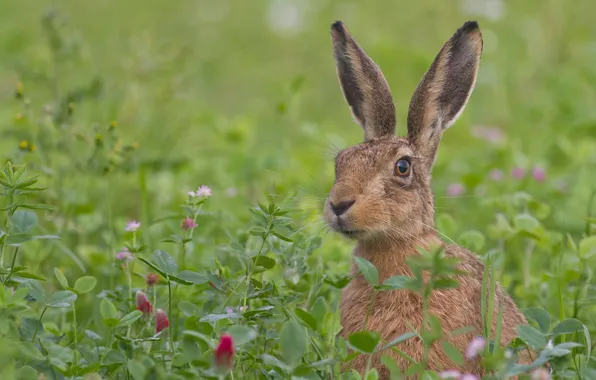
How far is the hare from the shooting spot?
438 cm

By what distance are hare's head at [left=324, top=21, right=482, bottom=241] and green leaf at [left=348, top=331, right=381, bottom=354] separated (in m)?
1.04

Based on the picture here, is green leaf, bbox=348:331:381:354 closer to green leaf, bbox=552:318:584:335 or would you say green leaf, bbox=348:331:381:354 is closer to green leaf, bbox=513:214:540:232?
green leaf, bbox=552:318:584:335

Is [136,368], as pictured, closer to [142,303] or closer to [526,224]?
[142,303]

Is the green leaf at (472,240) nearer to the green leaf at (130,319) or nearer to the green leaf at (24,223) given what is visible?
the green leaf at (130,319)

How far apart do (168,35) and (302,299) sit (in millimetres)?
7577

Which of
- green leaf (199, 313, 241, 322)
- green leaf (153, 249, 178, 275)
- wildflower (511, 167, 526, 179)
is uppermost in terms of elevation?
wildflower (511, 167, 526, 179)

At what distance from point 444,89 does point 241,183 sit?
2.33m

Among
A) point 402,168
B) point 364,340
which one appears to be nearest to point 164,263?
point 364,340

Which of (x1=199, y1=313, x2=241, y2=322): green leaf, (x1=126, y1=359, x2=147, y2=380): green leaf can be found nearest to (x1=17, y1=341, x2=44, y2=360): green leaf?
(x1=126, y1=359, x2=147, y2=380): green leaf

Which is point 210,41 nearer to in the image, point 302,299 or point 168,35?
point 168,35

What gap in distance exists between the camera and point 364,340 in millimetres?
3391

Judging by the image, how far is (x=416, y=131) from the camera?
5.05 metres

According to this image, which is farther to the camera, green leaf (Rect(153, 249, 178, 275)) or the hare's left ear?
the hare's left ear

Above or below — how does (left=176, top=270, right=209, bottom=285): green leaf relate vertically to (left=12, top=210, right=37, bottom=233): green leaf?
below
